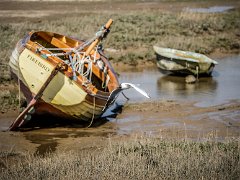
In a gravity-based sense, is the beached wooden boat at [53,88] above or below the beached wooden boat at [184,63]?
above

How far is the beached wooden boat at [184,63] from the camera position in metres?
17.1

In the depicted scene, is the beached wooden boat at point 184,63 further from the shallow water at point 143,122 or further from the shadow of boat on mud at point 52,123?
the shadow of boat on mud at point 52,123

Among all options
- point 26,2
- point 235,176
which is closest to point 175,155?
point 235,176

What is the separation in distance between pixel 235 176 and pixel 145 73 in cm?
1167

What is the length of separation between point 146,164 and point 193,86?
29.7 ft

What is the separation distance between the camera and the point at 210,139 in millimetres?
9492

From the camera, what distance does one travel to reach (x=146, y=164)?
24.4 feet

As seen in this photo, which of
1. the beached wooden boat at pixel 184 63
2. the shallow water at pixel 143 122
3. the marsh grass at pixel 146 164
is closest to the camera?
the marsh grass at pixel 146 164

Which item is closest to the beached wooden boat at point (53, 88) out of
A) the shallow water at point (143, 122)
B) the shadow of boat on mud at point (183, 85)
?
the shallow water at point (143, 122)

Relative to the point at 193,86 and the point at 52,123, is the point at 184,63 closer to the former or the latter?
the point at 193,86

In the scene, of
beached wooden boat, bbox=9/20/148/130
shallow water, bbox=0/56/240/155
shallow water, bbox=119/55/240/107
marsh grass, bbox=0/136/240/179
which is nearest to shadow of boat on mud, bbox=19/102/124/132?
shallow water, bbox=0/56/240/155

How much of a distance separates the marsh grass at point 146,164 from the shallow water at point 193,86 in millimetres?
5200

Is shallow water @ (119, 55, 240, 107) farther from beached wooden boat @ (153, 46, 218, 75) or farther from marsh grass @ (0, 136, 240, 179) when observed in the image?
marsh grass @ (0, 136, 240, 179)

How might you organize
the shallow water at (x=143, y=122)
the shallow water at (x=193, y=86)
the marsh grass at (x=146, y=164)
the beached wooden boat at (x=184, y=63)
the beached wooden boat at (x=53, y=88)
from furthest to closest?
the beached wooden boat at (x=184, y=63)
the shallow water at (x=193, y=86)
the beached wooden boat at (x=53, y=88)
the shallow water at (x=143, y=122)
the marsh grass at (x=146, y=164)
